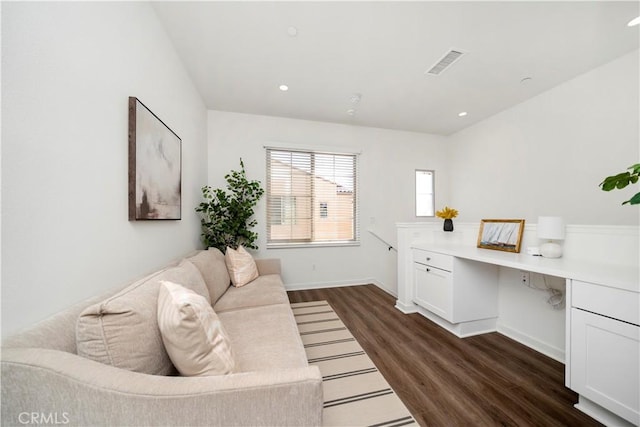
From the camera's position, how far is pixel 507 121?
3279 mm

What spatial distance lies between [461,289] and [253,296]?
6.54 feet

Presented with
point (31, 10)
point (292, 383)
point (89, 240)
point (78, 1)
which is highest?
point (78, 1)

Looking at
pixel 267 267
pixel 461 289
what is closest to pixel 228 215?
pixel 267 267

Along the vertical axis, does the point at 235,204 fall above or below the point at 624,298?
above

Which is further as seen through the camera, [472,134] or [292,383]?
[472,134]

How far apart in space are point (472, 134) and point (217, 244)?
174 inches

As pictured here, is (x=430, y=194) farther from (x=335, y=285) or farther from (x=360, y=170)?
(x=335, y=285)

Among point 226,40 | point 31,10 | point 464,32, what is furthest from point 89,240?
point 464,32

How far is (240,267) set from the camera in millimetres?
2459

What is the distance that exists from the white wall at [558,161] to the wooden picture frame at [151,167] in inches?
127

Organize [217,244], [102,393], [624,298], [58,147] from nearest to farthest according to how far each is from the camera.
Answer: [102,393] < [58,147] < [624,298] < [217,244]

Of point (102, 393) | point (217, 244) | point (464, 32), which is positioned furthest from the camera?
point (217, 244)

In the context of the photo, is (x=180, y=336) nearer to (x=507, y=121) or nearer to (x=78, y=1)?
(x=78, y=1)

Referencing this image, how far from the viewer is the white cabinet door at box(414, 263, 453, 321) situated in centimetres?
228
